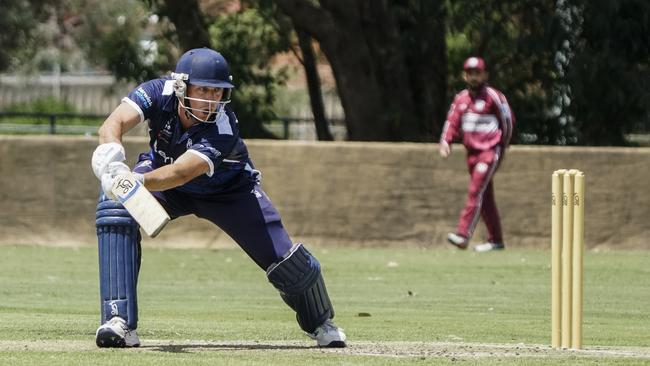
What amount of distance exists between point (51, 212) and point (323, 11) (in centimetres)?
583

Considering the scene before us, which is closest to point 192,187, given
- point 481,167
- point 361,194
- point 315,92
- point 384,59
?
point 481,167

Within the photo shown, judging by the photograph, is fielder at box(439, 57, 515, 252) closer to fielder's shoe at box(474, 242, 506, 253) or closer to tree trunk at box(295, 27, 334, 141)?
fielder's shoe at box(474, 242, 506, 253)

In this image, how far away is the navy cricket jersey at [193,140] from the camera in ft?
25.4

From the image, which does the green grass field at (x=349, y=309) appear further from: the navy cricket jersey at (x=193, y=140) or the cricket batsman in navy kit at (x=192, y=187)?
the navy cricket jersey at (x=193, y=140)

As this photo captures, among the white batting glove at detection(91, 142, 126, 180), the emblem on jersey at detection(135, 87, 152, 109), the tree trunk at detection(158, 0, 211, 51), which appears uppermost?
the emblem on jersey at detection(135, 87, 152, 109)

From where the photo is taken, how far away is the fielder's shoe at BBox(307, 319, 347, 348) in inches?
326

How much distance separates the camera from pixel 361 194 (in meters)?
16.6

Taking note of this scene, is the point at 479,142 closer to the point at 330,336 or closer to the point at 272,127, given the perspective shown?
the point at 330,336

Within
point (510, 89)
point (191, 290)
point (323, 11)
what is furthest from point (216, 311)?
point (510, 89)

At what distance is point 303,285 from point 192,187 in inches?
31.6

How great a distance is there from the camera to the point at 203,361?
24.0ft

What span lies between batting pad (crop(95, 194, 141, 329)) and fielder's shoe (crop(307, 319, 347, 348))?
1079mm

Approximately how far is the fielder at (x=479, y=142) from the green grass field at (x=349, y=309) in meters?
0.31

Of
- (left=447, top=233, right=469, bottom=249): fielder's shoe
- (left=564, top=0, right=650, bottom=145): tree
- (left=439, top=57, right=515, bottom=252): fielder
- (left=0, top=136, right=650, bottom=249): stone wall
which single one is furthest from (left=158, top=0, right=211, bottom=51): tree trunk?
(left=447, top=233, right=469, bottom=249): fielder's shoe
